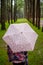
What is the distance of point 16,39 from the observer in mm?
4598

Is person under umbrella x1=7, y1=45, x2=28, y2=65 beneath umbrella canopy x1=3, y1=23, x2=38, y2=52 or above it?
beneath

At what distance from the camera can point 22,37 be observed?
4.60 metres

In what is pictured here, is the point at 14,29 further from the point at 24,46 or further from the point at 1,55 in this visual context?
the point at 1,55

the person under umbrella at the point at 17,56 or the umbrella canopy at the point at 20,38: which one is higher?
the umbrella canopy at the point at 20,38

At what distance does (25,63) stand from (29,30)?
0.67 m

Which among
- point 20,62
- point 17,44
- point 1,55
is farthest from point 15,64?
point 1,55

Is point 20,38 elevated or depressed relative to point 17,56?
elevated

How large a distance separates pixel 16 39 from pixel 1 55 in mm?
4488

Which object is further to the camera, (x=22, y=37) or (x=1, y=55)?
(x=1, y=55)

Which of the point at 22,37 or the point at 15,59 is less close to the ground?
the point at 22,37

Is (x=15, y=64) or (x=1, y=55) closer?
(x=15, y=64)

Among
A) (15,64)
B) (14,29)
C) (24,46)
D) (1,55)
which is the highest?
(14,29)

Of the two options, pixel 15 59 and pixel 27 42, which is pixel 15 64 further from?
pixel 27 42

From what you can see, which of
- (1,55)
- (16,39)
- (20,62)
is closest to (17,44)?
(16,39)
